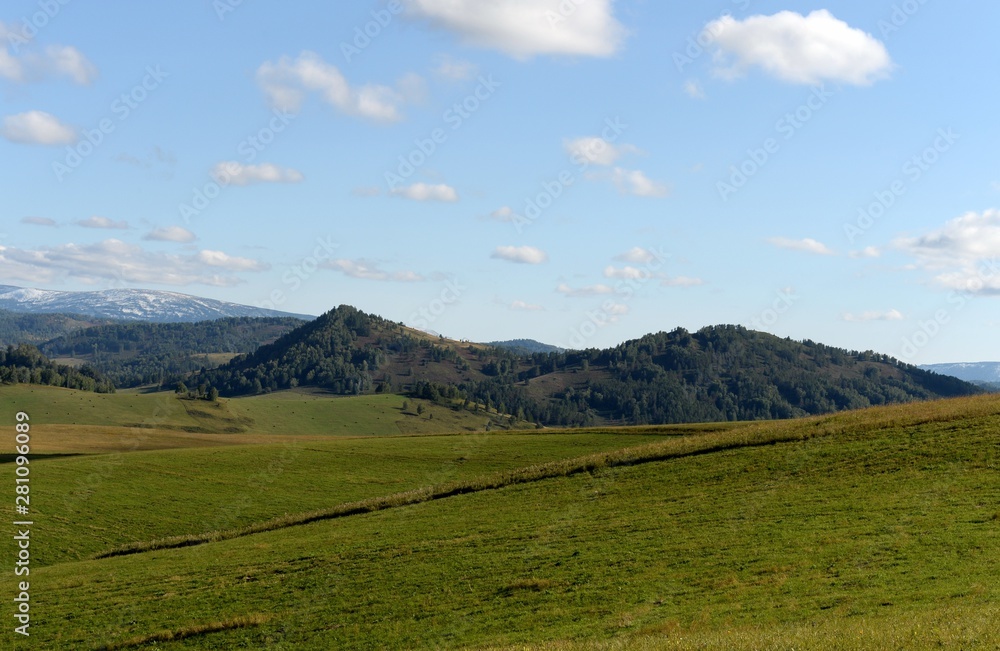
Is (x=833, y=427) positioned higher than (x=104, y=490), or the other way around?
(x=833, y=427)

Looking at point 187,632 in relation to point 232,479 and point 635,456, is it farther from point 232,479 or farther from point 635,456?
point 232,479

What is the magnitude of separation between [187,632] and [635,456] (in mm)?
37387

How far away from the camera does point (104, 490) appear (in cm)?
6538

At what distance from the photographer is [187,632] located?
1212 inches

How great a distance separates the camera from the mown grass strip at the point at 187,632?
99.9ft

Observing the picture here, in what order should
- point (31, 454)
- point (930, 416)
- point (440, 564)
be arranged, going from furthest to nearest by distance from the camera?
point (31, 454)
point (930, 416)
point (440, 564)

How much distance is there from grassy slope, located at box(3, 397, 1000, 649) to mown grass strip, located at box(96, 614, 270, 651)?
0.09m

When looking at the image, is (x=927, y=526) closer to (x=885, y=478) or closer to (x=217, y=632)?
(x=885, y=478)

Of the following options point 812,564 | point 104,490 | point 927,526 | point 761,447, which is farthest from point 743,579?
point 104,490

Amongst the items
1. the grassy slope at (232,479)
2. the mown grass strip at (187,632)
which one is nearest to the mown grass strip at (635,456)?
the grassy slope at (232,479)

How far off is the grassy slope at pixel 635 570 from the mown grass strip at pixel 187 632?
9 centimetres

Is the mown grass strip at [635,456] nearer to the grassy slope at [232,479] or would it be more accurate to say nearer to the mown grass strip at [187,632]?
the grassy slope at [232,479]

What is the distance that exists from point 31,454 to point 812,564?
8859cm

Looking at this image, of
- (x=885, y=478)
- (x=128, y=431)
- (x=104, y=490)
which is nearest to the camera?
(x=885, y=478)
